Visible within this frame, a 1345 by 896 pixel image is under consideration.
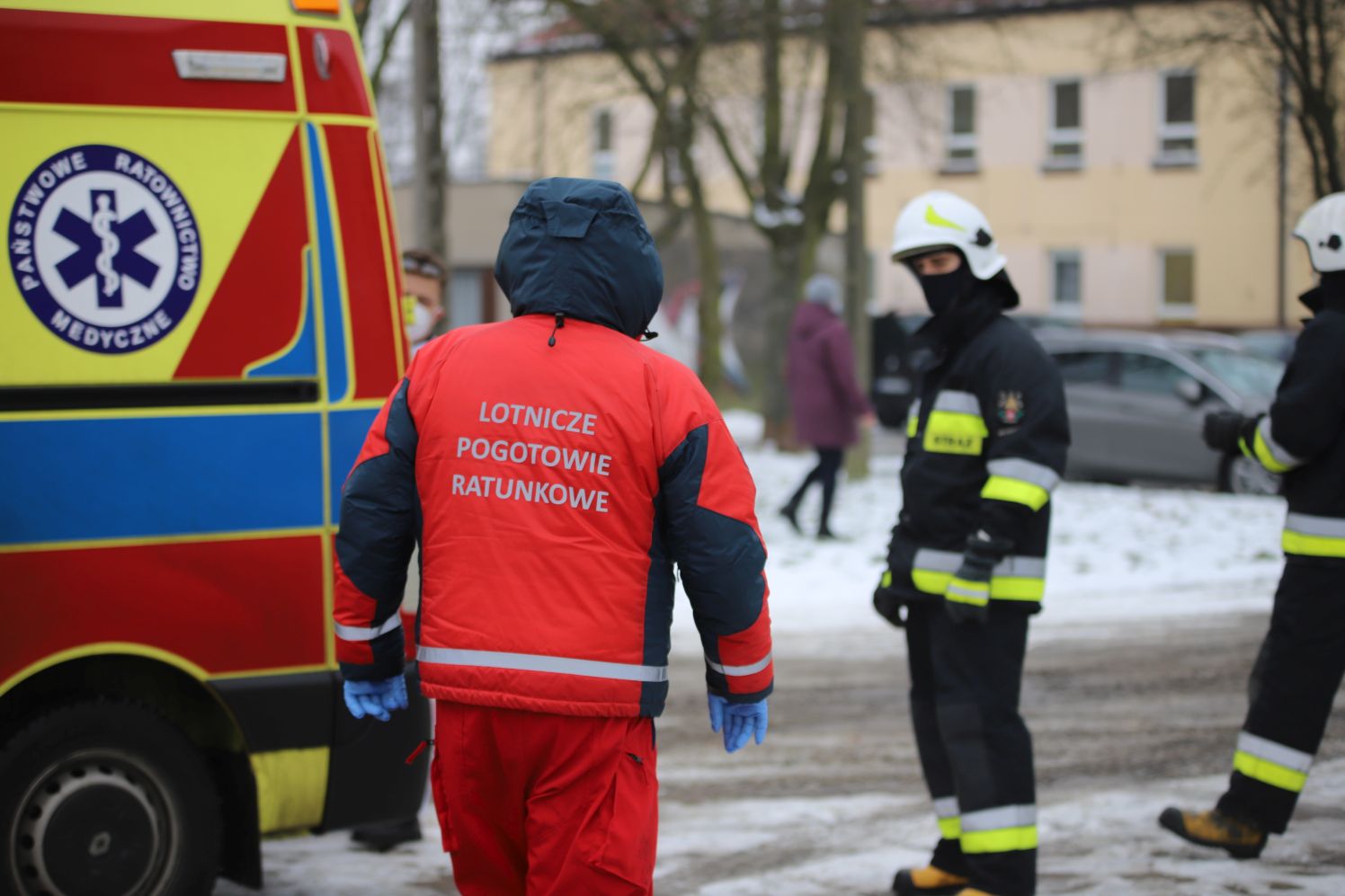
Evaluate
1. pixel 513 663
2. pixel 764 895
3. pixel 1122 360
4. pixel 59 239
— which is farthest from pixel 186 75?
pixel 1122 360

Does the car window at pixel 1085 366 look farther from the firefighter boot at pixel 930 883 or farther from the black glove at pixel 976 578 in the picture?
the black glove at pixel 976 578

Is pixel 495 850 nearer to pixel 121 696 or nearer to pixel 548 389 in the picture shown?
pixel 548 389

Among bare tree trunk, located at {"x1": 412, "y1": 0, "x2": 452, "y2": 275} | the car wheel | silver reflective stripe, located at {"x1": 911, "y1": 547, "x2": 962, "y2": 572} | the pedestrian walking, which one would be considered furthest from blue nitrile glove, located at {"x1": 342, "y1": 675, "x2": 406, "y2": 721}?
the car wheel

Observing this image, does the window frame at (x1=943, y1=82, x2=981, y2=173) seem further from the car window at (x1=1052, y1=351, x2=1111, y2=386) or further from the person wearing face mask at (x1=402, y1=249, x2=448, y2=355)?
the person wearing face mask at (x1=402, y1=249, x2=448, y2=355)

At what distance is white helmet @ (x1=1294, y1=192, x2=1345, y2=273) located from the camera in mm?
4836

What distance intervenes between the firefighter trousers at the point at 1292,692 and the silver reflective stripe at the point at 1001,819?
93cm

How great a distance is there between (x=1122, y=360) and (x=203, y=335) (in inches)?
527

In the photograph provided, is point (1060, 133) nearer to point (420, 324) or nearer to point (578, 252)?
point (420, 324)

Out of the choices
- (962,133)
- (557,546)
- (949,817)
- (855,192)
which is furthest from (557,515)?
(962,133)

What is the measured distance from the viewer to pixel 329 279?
4184 mm

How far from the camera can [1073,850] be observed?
5105 mm

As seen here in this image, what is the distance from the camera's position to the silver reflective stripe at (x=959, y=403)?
14.8 ft

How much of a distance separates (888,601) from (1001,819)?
28.1 inches

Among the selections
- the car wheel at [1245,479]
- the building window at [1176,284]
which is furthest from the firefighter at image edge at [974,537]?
the building window at [1176,284]
